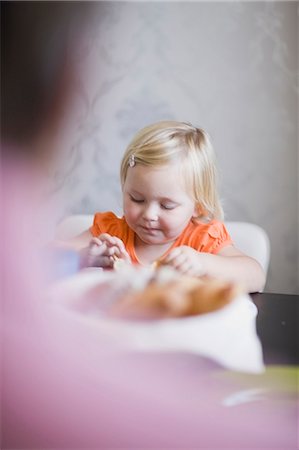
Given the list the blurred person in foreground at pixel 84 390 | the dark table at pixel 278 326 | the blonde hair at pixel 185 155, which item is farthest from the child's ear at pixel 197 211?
the blurred person in foreground at pixel 84 390

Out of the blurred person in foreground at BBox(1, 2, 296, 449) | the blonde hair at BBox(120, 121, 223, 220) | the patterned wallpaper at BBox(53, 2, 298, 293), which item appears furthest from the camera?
the patterned wallpaper at BBox(53, 2, 298, 293)

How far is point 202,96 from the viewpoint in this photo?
0.76m

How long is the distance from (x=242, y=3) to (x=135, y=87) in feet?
0.57

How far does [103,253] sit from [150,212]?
0.07 m

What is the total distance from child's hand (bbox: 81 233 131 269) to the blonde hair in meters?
0.09

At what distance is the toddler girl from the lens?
1.71ft

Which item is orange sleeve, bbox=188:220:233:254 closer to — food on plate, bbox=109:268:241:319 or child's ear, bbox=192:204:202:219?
child's ear, bbox=192:204:202:219

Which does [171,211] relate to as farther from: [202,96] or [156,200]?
[202,96]

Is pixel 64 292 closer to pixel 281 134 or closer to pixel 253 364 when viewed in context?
pixel 253 364

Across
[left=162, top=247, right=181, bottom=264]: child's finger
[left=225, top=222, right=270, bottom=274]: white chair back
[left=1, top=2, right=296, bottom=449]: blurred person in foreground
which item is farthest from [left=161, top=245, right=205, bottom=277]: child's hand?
[left=225, top=222, right=270, bottom=274]: white chair back

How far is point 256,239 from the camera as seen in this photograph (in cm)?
76

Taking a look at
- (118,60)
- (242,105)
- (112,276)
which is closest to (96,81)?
(118,60)

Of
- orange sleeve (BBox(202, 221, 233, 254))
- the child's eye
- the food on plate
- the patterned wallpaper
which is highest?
the patterned wallpaper

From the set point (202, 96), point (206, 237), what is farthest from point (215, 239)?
point (202, 96)
